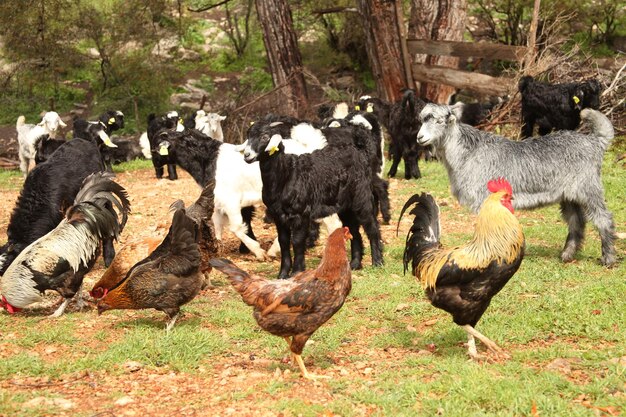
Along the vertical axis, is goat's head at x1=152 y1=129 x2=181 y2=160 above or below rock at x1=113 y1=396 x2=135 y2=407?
above

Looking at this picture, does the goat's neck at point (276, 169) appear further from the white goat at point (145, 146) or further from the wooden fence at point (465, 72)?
the white goat at point (145, 146)

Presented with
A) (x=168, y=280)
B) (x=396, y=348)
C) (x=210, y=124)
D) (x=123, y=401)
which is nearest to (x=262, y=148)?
(x=168, y=280)

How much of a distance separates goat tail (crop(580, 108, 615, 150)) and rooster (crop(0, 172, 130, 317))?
587 centimetres

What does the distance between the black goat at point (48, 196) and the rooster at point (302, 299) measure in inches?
155

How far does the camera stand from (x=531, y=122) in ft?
51.1

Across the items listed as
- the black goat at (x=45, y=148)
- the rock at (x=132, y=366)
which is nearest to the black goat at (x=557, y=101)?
the black goat at (x=45, y=148)

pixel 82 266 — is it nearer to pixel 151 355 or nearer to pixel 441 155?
pixel 151 355

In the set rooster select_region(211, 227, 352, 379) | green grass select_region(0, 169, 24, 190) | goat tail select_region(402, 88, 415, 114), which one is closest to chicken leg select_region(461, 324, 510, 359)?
rooster select_region(211, 227, 352, 379)

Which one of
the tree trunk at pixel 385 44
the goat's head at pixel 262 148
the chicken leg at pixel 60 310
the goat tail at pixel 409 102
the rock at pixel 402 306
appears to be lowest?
the rock at pixel 402 306

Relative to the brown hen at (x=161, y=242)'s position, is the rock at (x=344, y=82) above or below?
above

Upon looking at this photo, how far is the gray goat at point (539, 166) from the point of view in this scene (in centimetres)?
928

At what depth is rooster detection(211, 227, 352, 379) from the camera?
6137 millimetres

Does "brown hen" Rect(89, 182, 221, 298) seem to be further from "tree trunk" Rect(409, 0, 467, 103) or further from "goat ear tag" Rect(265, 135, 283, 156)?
"tree trunk" Rect(409, 0, 467, 103)

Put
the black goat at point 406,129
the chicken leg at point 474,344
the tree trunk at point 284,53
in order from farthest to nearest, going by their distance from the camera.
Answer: the tree trunk at point 284,53 < the black goat at point 406,129 < the chicken leg at point 474,344
